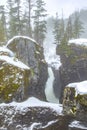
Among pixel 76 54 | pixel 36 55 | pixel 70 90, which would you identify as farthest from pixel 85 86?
pixel 76 54

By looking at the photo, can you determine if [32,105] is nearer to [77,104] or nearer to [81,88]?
[77,104]

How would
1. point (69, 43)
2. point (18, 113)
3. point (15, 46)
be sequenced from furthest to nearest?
point (69, 43) → point (15, 46) → point (18, 113)

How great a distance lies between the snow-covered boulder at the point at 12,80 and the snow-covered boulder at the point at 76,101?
5401mm

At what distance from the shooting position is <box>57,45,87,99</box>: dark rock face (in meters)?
44.1

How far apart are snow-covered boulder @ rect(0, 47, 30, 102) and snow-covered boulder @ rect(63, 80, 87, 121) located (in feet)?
17.7

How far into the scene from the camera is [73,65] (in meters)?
44.2

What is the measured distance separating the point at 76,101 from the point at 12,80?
7999 millimetres

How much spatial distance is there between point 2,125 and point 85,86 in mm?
8346

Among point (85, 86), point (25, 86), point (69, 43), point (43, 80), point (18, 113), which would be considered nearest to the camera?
point (85, 86)

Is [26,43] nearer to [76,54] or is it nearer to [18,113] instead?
[76,54]

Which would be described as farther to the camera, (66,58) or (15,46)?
(66,58)

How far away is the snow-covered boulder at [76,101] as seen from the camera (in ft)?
88.2

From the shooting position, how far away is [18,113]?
99.5 feet

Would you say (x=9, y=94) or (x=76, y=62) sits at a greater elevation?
(x=76, y=62)
